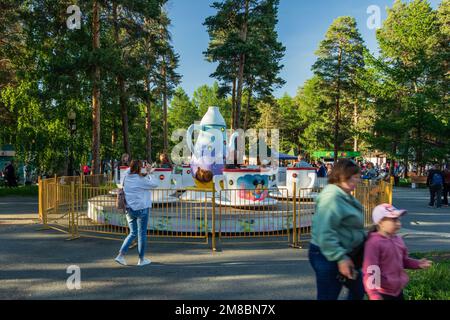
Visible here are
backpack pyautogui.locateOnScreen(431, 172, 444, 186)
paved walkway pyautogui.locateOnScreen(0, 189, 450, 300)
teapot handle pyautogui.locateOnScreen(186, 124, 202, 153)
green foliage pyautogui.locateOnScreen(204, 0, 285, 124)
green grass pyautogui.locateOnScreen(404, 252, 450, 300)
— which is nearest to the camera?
green grass pyautogui.locateOnScreen(404, 252, 450, 300)

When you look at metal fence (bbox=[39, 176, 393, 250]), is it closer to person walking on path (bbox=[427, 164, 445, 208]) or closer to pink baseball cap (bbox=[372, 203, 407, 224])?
pink baseball cap (bbox=[372, 203, 407, 224])

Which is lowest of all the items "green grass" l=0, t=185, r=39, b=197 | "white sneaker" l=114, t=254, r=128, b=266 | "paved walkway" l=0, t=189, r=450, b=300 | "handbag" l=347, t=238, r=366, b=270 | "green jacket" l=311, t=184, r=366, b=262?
"paved walkway" l=0, t=189, r=450, b=300

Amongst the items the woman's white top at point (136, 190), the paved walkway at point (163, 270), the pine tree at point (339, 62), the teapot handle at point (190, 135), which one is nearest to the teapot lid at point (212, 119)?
the teapot handle at point (190, 135)

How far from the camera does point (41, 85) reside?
22844mm

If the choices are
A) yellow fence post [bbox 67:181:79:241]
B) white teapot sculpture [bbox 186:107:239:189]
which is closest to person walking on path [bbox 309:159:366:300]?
yellow fence post [bbox 67:181:79:241]

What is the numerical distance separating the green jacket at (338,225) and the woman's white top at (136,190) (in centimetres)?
402

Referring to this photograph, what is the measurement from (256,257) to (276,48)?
28.7 meters

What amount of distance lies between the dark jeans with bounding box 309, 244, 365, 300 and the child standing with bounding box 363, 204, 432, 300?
0.09 metres

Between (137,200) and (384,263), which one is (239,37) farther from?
(384,263)

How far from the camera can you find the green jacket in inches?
121

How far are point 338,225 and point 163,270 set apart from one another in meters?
4.33

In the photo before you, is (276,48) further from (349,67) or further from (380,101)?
(349,67)
